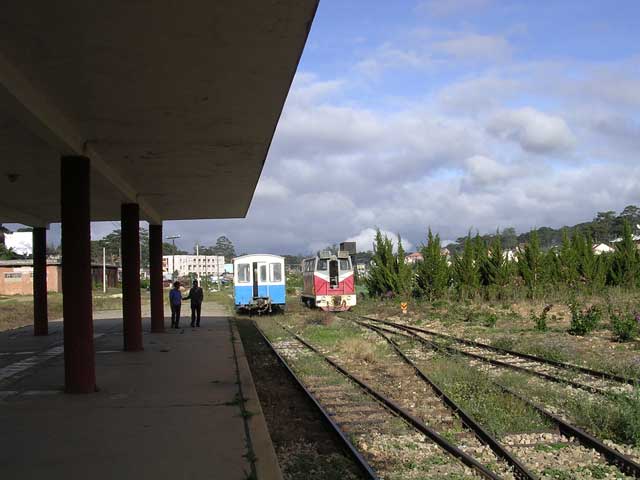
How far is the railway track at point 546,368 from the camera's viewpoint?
33.6 feet

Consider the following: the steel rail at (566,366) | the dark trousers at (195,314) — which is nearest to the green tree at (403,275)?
the dark trousers at (195,314)

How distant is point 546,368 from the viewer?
1248 cm

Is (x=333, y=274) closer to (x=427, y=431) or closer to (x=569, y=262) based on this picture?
(x=569, y=262)

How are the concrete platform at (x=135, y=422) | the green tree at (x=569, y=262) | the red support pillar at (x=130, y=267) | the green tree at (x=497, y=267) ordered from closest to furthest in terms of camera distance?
the concrete platform at (x=135, y=422) < the red support pillar at (x=130, y=267) < the green tree at (x=569, y=262) < the green tree at (x=497, y=267)

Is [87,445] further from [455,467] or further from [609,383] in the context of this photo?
[609,383]

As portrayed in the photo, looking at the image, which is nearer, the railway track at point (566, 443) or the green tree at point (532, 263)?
the railway track at point (566, 443)

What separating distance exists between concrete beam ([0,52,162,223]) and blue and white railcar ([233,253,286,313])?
19.0 meters

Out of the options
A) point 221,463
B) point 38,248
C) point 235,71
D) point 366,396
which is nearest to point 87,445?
point 221,463

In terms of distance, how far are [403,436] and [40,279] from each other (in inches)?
601

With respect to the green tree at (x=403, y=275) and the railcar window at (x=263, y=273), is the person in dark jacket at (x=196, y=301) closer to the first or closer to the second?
the railcar window at (x=263, y=273)

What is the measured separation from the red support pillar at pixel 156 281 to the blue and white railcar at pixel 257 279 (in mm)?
8776

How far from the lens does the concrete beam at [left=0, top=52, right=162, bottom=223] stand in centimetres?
708

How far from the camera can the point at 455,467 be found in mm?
6793

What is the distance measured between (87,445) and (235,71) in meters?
4.15
